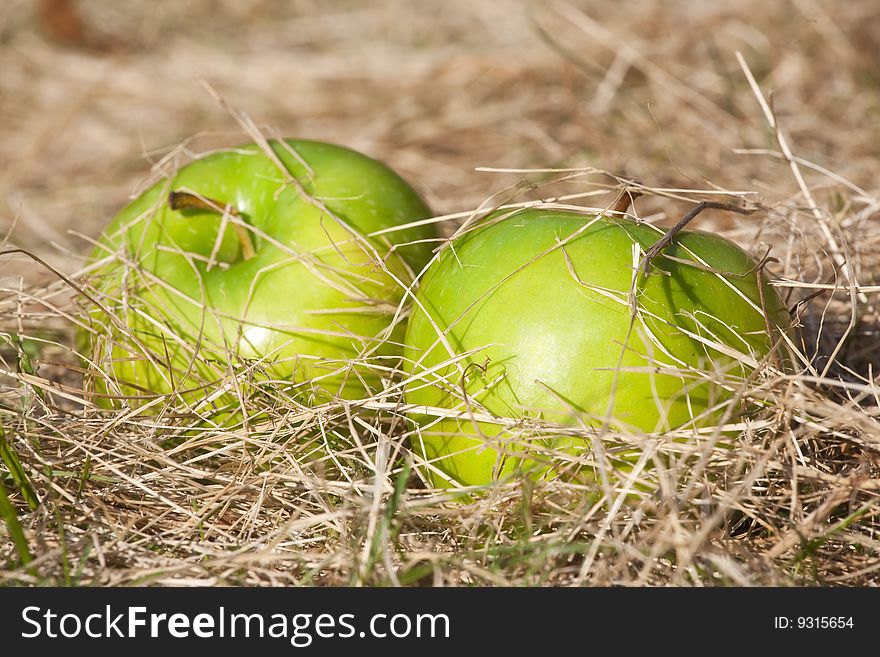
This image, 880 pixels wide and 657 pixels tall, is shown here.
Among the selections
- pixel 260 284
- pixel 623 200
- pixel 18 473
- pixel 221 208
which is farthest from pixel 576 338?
pixel 18 473

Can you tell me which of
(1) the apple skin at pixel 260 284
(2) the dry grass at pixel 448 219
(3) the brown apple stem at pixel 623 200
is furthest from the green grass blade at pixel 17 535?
(3) the brown apple stem at pixel 623 200

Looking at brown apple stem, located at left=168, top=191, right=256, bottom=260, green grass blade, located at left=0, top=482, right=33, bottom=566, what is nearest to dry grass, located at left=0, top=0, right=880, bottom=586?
green grass blade, located at left=0, top=482, right=33, bottom=566

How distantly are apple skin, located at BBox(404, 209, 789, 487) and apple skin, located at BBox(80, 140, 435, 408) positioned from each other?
22 centimetres

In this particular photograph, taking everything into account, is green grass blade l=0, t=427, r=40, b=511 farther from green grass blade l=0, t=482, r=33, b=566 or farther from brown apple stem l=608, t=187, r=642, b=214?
brown apple stem l=608, t=187, r=642, b=214

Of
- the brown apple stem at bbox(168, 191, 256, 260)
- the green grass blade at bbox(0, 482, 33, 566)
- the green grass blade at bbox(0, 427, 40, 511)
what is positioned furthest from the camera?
the brown apple stem at bbox(168, 191, 256, 260)

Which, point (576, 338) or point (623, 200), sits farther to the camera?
point (623, 200)

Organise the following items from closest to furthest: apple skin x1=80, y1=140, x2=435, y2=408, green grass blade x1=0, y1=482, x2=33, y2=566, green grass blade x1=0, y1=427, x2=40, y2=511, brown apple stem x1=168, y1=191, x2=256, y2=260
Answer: green grass blade x1=0, y1=482, x2=33, y2=566, green grass blade x1=0, y1=427, x2=40, y2=511, apple skin x1=80, y1=140, x2=435, y2=408, brown apple stem x1=168, y1=191, x2=256, y2=260

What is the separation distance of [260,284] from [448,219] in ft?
1.33

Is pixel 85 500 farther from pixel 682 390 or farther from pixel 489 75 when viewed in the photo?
pixel 489 75

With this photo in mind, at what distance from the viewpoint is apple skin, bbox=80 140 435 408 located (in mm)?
1839

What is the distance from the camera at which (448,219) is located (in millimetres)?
1890

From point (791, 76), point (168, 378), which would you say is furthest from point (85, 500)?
point (791, 76)

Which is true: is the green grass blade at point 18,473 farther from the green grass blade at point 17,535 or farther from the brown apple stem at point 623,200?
the brown apple stem at point 623,200

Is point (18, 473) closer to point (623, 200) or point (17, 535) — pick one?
point (17, 535)
